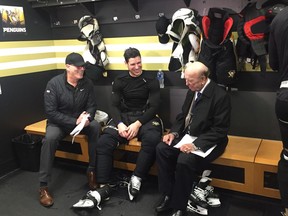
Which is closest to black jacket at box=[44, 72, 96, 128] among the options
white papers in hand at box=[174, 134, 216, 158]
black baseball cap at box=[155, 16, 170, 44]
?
black baseball cap at box=[155, 16, 170, 44]

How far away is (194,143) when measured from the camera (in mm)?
2143

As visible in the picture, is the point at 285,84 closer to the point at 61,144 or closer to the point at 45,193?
the point at 45,193

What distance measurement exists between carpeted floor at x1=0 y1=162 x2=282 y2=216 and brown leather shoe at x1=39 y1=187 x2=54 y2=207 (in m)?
0.04

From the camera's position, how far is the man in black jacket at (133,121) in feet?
8.10

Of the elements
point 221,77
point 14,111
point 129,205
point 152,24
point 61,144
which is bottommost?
point 129,205

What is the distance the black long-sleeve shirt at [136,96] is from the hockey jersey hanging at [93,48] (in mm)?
499

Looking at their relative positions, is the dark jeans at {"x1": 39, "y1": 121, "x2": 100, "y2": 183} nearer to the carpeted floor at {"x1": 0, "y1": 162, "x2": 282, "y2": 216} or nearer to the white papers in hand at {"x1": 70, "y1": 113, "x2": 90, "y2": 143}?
the white papers in hand at {"x1": 70, "y1": 113, "x2": 90, "y2": 143}

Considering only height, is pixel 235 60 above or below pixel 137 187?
above

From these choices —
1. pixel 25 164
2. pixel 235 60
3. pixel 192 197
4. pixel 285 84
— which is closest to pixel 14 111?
pixel 25 164

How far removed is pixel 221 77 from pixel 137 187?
1.15 m

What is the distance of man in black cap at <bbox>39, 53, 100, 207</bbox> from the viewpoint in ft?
8.41

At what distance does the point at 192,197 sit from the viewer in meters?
2.26

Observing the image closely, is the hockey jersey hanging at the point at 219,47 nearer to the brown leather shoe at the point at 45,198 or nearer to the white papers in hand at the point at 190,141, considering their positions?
the white papers in hand at the point at 190,141

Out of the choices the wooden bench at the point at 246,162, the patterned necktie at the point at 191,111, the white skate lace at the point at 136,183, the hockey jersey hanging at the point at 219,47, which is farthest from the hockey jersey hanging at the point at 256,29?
the white skate lace at the point at 136,183
